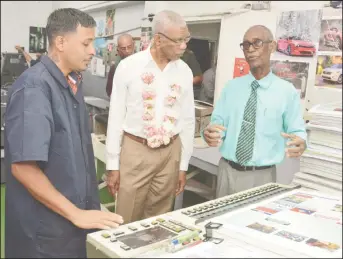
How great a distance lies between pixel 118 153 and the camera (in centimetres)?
168

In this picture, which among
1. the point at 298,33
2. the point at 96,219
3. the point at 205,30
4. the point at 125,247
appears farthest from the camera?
the point at 205,30

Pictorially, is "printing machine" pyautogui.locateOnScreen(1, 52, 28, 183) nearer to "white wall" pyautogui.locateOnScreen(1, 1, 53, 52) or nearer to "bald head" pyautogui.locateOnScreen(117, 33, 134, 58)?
"white wall" pyautogui.locateOnScreen(1, 1, 53, 52)

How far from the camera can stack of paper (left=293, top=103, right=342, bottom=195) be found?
0.97 meters

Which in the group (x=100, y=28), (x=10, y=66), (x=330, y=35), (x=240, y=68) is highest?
(x=100, y=28)

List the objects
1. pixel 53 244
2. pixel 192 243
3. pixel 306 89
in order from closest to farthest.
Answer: pixel 192 243, pixel 53 244, pixel 306 89


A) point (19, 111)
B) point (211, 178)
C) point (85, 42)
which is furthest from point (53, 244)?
point (211, 178)

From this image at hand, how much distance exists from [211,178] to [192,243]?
126cm

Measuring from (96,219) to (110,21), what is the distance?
102 inches

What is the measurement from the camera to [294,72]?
132cm

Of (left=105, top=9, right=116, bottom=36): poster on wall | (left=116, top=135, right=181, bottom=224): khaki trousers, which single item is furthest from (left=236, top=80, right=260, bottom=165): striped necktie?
(left=105, top=9, right=116, bottom=36): poster on wall

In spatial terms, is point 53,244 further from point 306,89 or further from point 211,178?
point 211,178

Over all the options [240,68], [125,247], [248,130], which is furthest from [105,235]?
[240,68]

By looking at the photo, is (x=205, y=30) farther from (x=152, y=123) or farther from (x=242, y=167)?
(x=242, y=167)

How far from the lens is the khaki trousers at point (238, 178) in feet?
4.58
